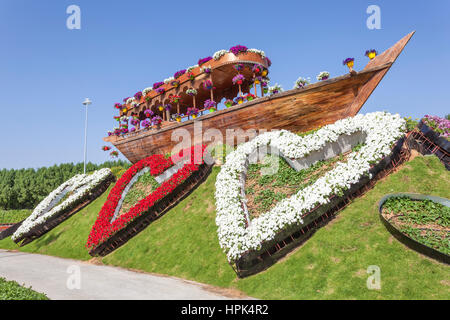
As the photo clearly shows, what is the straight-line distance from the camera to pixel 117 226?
43.9ft

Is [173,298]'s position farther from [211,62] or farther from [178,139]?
[211,62]

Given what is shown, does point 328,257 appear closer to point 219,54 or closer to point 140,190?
point 140,190

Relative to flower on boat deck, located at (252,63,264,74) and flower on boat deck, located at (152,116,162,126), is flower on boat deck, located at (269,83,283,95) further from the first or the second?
flower on boat deck, located at (152,116,162,126)

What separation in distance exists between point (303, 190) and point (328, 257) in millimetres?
2290

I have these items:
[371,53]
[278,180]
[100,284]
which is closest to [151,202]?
[100,284]

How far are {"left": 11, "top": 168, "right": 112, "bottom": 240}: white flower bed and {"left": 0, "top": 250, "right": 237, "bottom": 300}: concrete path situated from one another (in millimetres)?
8432

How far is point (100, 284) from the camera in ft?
27.9

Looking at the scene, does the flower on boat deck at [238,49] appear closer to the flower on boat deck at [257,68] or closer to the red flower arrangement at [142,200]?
the flower on boat deck at [257,68]

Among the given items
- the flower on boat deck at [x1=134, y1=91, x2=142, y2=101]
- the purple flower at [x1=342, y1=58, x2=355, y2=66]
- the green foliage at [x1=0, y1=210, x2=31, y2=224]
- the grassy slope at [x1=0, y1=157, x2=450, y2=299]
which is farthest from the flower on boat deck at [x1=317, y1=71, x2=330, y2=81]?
the green foliage at [x1=0, y1=210, x2=31, y2=224]

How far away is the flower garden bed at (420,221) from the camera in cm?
639

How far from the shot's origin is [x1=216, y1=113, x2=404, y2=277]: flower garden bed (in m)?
8.02

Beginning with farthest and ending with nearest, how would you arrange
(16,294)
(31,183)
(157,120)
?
(31,183), (157,120), (16,294)
